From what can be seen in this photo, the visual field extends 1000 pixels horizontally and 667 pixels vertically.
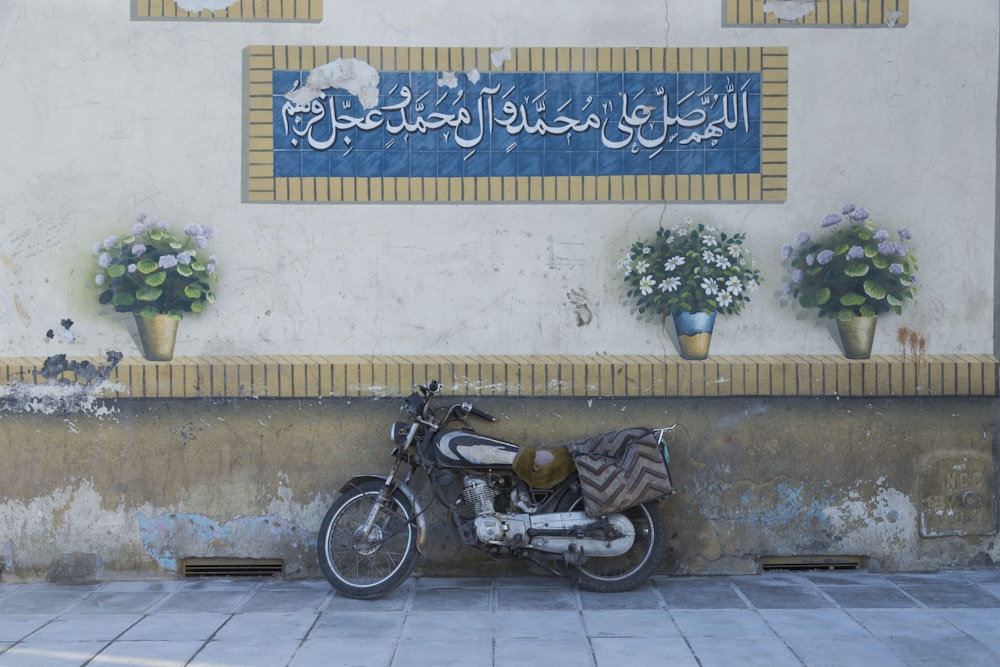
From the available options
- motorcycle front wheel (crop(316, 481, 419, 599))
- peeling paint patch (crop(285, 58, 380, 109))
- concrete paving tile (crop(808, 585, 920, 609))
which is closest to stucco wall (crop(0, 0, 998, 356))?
peeling paint patch (crop(285, 58, 380, 109))

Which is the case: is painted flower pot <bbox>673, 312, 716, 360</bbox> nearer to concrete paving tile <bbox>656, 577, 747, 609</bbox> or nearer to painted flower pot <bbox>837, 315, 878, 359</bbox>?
painted flower pot <bbox>837, 315, 878, 359</bbox>

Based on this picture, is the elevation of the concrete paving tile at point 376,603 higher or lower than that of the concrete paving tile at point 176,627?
lower

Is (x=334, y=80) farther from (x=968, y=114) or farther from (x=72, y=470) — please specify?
(x=968, y=114)

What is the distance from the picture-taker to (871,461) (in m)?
6.49

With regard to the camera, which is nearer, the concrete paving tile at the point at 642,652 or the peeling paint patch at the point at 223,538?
the concrete paving tile at the point at 642,652

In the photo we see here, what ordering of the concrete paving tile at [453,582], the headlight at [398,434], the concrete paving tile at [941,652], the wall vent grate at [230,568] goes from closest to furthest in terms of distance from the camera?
the concrete paving tile at [941,652] → the headlight at [398,434] → the concrete paving tile at [453,582] → the wall vent grate at [230,568]

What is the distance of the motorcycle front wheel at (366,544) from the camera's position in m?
6.02

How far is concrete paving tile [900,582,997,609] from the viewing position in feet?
19.0

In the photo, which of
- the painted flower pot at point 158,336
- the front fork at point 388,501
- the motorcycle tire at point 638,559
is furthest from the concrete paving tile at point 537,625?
the painted flower pot at point 158,336

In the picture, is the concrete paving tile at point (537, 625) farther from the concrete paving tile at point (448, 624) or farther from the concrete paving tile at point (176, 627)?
the concrete paving tile at point (176, 627)

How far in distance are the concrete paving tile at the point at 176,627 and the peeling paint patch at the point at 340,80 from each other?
9.55 feet

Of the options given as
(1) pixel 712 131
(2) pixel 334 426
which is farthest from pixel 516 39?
(2) pixel 334 426

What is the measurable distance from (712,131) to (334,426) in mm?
2781

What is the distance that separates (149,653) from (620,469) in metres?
2.55
